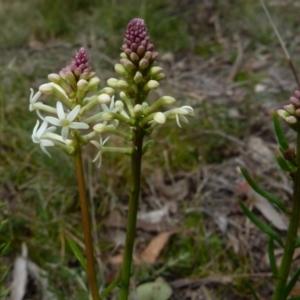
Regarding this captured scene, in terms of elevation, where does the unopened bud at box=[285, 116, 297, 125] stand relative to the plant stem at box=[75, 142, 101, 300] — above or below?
above

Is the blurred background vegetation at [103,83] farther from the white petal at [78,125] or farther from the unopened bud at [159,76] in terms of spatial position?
the unopened bud at [159,76]

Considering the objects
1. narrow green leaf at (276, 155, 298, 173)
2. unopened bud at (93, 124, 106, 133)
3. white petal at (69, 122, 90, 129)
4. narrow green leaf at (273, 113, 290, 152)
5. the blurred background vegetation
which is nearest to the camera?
white petal at (69, 122, 90, 129)

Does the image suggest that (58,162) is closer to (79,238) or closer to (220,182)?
(79,238)

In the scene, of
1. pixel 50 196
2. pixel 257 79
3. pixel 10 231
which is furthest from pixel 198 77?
pixel 10 231

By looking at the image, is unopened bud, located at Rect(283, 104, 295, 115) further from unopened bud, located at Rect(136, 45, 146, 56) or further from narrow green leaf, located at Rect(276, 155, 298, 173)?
unopened bud, located at Rect(136, 45, 146, 56)

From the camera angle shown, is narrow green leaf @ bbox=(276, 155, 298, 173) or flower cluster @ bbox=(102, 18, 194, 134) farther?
narrow green leaf @ bbox=(276, 155, 298, 173)

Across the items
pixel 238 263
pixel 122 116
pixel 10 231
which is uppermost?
pixel 122 116

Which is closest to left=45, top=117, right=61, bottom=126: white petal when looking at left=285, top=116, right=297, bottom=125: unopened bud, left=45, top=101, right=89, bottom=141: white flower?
left=45, top=101, right=89, bottom=141: white flower
